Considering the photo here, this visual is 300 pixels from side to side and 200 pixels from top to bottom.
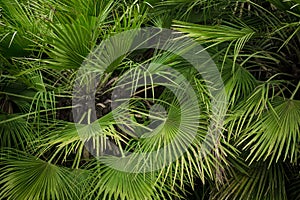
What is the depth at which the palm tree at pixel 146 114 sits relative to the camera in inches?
49.8

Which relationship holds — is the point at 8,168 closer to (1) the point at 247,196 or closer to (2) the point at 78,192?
(2) the point at 78,192

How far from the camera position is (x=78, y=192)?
136 cm

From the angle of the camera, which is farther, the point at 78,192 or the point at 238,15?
the point at 238,15

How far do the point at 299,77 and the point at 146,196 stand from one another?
0.62 metres

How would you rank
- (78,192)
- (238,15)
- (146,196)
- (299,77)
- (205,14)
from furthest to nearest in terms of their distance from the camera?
1. (238,15)
2. (205,14)
3. (299,77)
4. (78,192)
5. (146,196)

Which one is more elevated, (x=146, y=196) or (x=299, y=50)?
(x=299, y=50)

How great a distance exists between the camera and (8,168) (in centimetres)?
139

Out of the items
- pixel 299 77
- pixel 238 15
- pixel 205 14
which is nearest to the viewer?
pixel 299 77

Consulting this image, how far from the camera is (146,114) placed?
1.31m

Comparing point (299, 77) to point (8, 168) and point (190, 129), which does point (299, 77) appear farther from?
point (8, 168)

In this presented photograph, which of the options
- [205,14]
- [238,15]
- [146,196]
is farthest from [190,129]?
[238,15]

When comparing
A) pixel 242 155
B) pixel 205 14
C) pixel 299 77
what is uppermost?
pixel 205 14

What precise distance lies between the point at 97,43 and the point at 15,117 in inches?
14.8

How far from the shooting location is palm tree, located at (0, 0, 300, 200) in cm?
127
